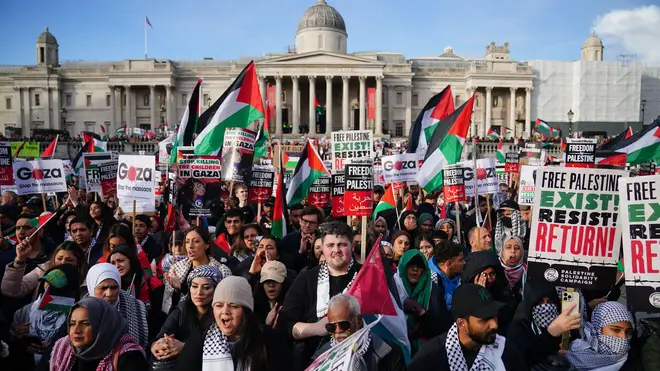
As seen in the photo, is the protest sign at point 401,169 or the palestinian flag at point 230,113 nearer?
the palestinian flag at point 230,113

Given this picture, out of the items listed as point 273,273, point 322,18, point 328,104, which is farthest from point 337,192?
point 322,18

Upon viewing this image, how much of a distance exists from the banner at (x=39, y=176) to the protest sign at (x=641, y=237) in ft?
30.0

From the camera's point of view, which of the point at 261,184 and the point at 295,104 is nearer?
the point at 261,184

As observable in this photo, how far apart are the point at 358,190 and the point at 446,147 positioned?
9.83 ft

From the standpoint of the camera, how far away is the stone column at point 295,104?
55.5m

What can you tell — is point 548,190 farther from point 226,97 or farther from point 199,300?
point 226,97

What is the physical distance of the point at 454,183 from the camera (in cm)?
917

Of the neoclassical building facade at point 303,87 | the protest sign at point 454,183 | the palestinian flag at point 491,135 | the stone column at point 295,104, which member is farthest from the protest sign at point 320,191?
the stone column at point 295,104

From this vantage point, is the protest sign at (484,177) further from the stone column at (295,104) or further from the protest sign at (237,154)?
the stone column at (295,104)

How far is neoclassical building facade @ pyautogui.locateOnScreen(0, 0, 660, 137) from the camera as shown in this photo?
5581 centimetres

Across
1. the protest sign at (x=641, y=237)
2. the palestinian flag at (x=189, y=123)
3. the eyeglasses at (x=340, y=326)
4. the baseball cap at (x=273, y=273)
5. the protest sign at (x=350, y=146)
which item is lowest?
the eyeglasses at (x=340, y=326)

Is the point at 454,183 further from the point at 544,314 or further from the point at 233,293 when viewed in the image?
the point at 233,293

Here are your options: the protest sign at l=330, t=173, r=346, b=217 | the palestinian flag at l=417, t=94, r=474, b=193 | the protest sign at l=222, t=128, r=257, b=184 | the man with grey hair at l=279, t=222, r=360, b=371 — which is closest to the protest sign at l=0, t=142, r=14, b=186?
the protest sign at l=222, t=128, r=257, b=184

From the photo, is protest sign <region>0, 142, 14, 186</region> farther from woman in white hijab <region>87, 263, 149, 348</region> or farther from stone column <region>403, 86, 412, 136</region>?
stone column <region>403, 86, 412, 136</region>
